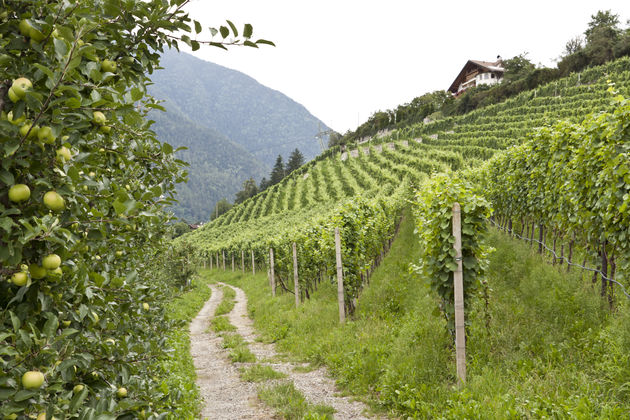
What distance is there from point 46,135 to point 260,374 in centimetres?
693

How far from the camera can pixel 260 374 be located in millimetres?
7301

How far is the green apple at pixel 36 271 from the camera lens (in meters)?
1.31

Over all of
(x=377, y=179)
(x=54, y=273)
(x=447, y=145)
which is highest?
(x=447, y=145)

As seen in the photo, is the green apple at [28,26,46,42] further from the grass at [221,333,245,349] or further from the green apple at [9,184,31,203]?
the grass at [221,333,245,349]

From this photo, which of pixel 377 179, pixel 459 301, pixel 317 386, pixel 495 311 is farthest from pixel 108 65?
pixel 377 179

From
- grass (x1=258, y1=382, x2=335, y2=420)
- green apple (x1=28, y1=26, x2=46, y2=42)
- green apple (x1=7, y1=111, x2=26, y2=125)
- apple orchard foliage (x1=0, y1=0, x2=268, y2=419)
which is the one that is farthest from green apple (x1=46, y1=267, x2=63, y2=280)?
grass (x1=258, y1=382, x2=335, y2=420)

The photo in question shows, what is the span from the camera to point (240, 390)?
22.4 ft

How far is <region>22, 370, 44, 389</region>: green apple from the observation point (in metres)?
1.13

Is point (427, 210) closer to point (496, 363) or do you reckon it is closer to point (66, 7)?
point (496, 363)

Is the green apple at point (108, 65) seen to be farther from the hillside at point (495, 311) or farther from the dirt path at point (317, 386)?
the dirt path at point (317, 386)

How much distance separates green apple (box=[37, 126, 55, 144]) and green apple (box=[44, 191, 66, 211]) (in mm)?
166

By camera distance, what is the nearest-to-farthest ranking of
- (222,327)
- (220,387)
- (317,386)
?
(317,386) → (220,387) → (222,327)

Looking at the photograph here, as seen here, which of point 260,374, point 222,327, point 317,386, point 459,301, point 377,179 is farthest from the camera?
point 377,179

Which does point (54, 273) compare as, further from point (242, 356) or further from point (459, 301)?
point (242, 356)
